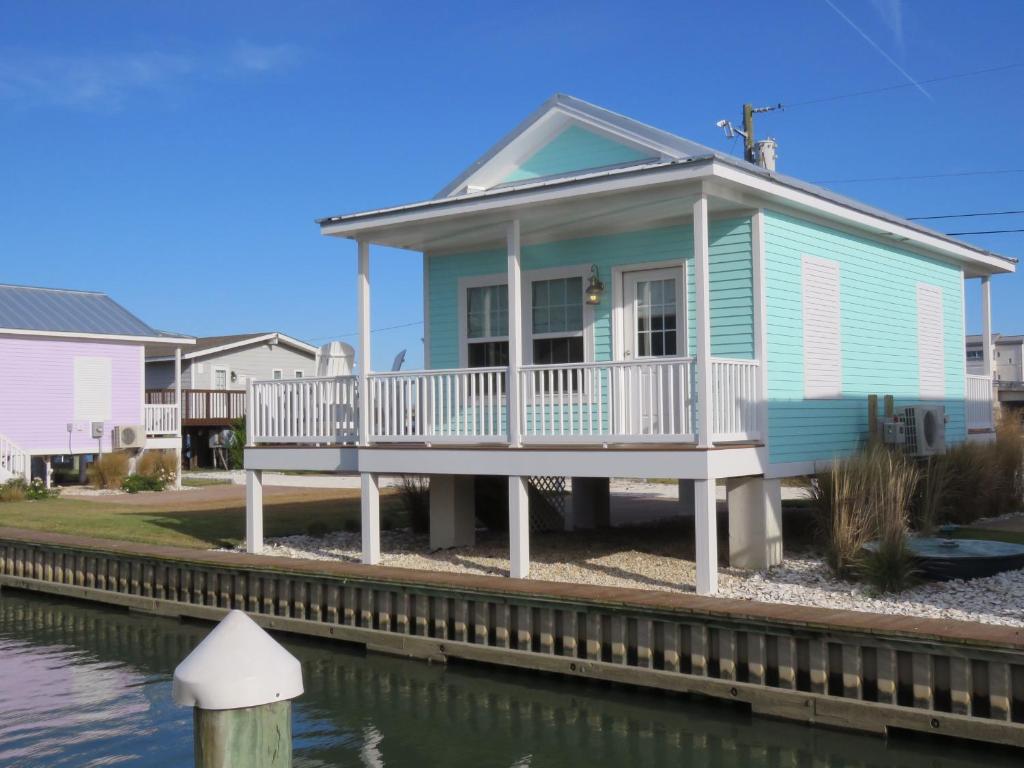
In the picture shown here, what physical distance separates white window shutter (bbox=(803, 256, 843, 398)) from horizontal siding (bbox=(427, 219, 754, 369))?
1.21m

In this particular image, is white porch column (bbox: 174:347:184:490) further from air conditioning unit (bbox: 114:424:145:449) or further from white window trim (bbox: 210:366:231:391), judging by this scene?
white window trim (bbox: 210:366:231:391)

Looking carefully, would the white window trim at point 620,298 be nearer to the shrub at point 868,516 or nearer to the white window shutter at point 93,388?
the shrub at point 868,516

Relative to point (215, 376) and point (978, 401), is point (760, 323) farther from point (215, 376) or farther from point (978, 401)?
point (215, 376)

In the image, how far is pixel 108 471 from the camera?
28016 mm

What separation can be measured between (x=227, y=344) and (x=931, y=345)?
30.5m

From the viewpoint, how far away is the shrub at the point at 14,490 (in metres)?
24.5

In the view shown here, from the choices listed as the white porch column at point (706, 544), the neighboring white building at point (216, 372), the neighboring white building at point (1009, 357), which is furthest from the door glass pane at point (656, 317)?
the neighboring white building at point (1009, 357)

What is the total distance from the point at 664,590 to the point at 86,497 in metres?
18.9

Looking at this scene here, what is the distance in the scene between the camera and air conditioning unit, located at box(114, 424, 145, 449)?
95.5 ft

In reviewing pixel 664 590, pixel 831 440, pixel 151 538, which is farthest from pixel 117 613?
pixel 831 440

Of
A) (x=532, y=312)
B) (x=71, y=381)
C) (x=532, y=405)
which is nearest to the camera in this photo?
(x=532, y=405)

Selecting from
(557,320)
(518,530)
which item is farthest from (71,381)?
(518,530)

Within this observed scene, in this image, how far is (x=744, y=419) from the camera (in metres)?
12.3

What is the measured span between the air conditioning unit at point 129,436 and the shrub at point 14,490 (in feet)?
12.2
